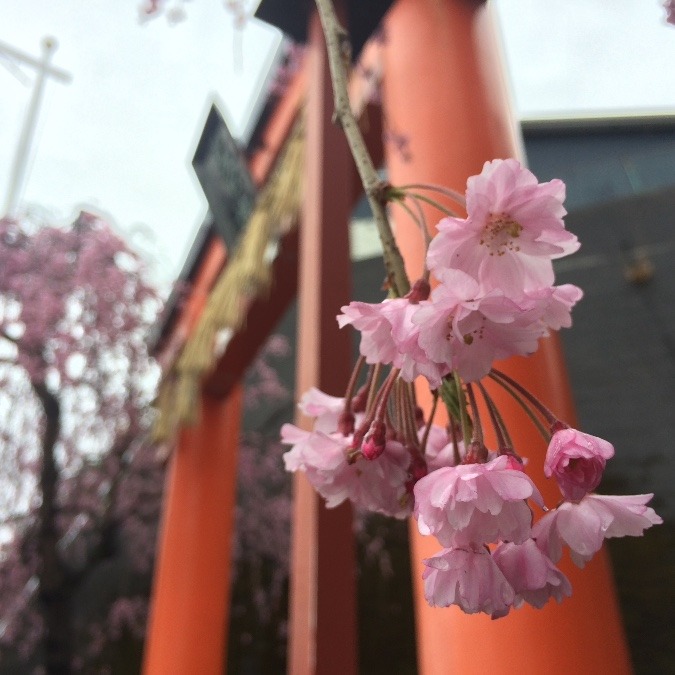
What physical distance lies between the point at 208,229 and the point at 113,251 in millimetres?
727

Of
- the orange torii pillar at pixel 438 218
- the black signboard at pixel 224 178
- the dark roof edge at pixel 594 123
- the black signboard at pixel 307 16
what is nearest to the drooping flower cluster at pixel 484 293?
the orange torii pillar at pixel 438 218

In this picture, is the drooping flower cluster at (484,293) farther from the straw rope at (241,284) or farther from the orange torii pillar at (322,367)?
the straw rope at (241,284)

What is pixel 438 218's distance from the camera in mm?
932

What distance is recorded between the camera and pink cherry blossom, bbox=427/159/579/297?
0.96ft

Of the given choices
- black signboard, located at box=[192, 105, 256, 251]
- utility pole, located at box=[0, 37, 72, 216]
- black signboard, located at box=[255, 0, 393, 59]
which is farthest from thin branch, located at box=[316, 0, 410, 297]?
utility pole, located at box=[0, 37, 72, 216]

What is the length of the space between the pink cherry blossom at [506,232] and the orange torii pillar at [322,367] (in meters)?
0.61

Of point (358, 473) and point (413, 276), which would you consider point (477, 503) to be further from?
point (413, 276)

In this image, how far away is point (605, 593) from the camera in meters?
0.81

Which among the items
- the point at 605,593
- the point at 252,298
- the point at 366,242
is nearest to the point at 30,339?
the point at 252,298

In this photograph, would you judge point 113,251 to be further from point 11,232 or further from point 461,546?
point 461,546

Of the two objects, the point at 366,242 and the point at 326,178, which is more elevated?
the point at 366,242

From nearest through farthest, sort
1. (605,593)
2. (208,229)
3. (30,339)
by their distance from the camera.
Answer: (605,593) < (30,339) < (208,229)

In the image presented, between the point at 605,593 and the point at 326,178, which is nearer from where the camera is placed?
the point at 605,593

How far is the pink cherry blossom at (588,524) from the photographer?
0.29 m
